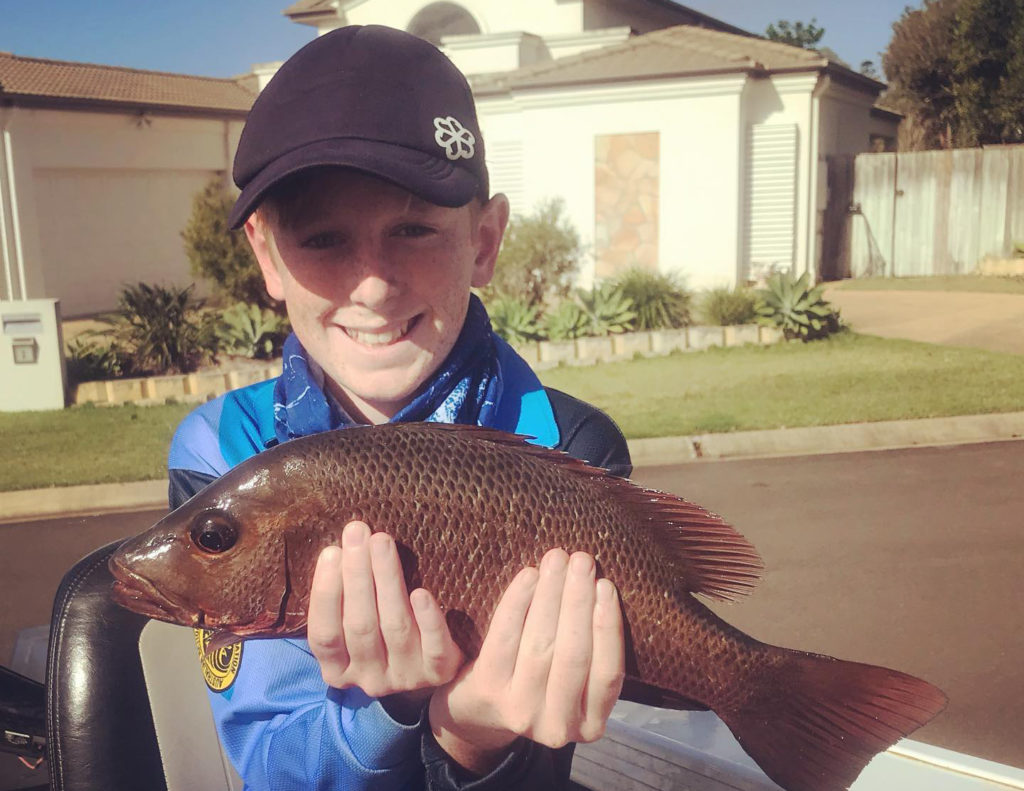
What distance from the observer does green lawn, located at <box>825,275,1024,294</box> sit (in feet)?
61.5

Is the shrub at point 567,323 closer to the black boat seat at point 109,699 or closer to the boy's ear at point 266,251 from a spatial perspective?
the boy's ear at point 266,251

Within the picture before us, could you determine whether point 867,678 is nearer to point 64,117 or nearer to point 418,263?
point 418,263

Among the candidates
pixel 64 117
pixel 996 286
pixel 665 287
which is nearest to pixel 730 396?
pixel 665 287

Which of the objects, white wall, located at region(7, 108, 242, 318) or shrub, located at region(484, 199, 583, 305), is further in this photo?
white wall, located at region(7, 108, 242, 318)

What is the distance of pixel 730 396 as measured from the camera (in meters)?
10.1

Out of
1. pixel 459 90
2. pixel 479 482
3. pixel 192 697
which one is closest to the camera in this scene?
pixel 479 482

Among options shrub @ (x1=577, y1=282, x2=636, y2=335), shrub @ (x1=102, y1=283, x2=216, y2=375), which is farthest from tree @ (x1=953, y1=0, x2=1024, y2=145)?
shrub @ (x1=102, y1=283, x2=216, y2=375)

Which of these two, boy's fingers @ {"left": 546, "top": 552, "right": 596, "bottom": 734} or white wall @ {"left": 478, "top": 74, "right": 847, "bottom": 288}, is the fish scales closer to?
boy's fingers @ {"left": 546, "top": 552, "right": 596, "bottom": 734}

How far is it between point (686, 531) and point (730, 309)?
1228 cm

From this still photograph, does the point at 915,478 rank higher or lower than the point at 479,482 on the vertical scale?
lower

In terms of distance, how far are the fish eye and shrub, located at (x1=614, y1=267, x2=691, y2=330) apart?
1234 cm

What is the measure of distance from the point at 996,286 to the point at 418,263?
777 inches

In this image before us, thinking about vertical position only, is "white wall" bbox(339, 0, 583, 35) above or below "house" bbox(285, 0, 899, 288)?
above

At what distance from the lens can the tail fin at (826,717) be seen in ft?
5.01
